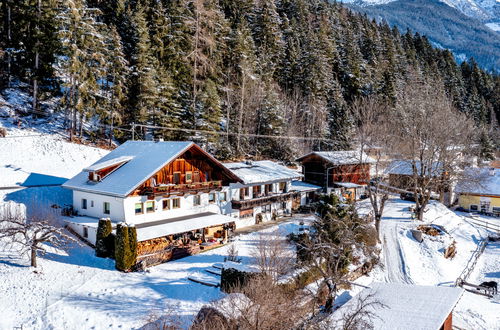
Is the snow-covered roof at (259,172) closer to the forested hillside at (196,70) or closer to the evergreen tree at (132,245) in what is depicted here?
the forested hillside at (196,70)

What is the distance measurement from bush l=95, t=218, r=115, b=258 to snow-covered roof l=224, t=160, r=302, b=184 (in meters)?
14.9

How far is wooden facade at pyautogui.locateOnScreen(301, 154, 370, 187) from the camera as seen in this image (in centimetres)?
4944

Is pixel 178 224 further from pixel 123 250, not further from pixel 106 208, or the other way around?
pixel 123 250

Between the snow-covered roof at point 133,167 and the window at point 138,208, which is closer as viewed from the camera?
the snow-covered roof at point 133,167

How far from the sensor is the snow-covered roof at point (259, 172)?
3978 centimetres

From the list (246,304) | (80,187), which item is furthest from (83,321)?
(80,187)

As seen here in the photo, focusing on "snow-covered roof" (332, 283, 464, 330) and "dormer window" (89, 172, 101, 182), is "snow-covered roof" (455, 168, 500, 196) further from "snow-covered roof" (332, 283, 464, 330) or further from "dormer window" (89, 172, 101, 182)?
"dormer window" (89, 172, 101, 182)

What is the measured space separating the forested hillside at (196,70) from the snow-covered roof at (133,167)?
7.57ft

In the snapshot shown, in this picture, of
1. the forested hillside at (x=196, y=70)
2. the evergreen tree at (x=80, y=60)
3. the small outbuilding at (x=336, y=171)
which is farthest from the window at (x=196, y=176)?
the small outbuilding at (x=336, y=171)

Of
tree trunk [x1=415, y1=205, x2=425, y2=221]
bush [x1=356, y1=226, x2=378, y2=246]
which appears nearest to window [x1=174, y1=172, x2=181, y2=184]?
bush [x1=356, y1=226, x2=378, y2=246]

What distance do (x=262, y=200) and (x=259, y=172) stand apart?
401cm

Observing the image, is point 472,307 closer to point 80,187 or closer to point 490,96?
point 80,187

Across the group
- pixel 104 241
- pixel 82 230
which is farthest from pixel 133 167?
pixel 104 241

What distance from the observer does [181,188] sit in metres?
31.8
